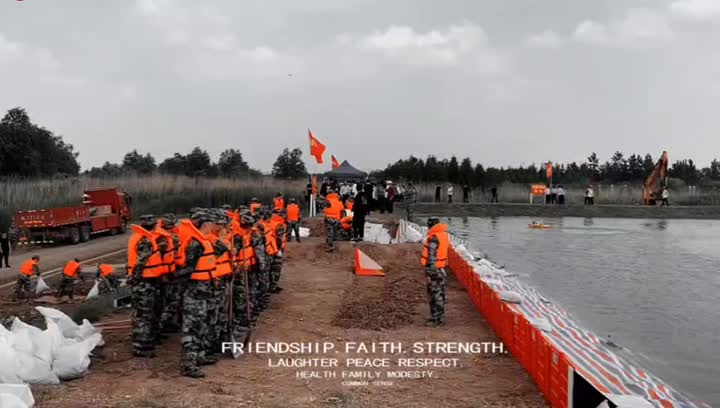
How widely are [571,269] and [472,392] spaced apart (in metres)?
12.7

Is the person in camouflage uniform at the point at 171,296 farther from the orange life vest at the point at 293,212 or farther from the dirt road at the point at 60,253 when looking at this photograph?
the dirt road at the point at 60,253

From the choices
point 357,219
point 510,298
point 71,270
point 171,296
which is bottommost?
point 71,270

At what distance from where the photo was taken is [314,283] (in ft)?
49.0

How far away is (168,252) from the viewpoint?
8.88m

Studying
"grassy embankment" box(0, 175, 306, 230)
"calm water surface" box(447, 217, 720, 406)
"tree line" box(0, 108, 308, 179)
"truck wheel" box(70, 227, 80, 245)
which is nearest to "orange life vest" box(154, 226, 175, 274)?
"calm water surface" box(447, 217, 720, 406)

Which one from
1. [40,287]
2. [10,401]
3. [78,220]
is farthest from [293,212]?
[10,401]

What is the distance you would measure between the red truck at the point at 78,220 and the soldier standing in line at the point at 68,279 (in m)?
9.71

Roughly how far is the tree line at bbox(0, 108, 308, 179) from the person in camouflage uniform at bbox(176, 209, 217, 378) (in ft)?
125

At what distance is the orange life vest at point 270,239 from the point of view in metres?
11.8

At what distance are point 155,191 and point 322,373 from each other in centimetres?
3494

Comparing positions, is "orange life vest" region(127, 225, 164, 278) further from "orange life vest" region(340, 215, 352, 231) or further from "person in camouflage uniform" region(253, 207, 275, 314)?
"orange life vest" region(340, 215, 352, 231)

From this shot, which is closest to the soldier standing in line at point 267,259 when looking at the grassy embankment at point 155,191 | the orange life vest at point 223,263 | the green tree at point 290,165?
the orange life vest at point 223,263

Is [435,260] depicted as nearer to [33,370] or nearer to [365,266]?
[365,266]

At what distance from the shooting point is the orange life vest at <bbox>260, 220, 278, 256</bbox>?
11.8 metres
